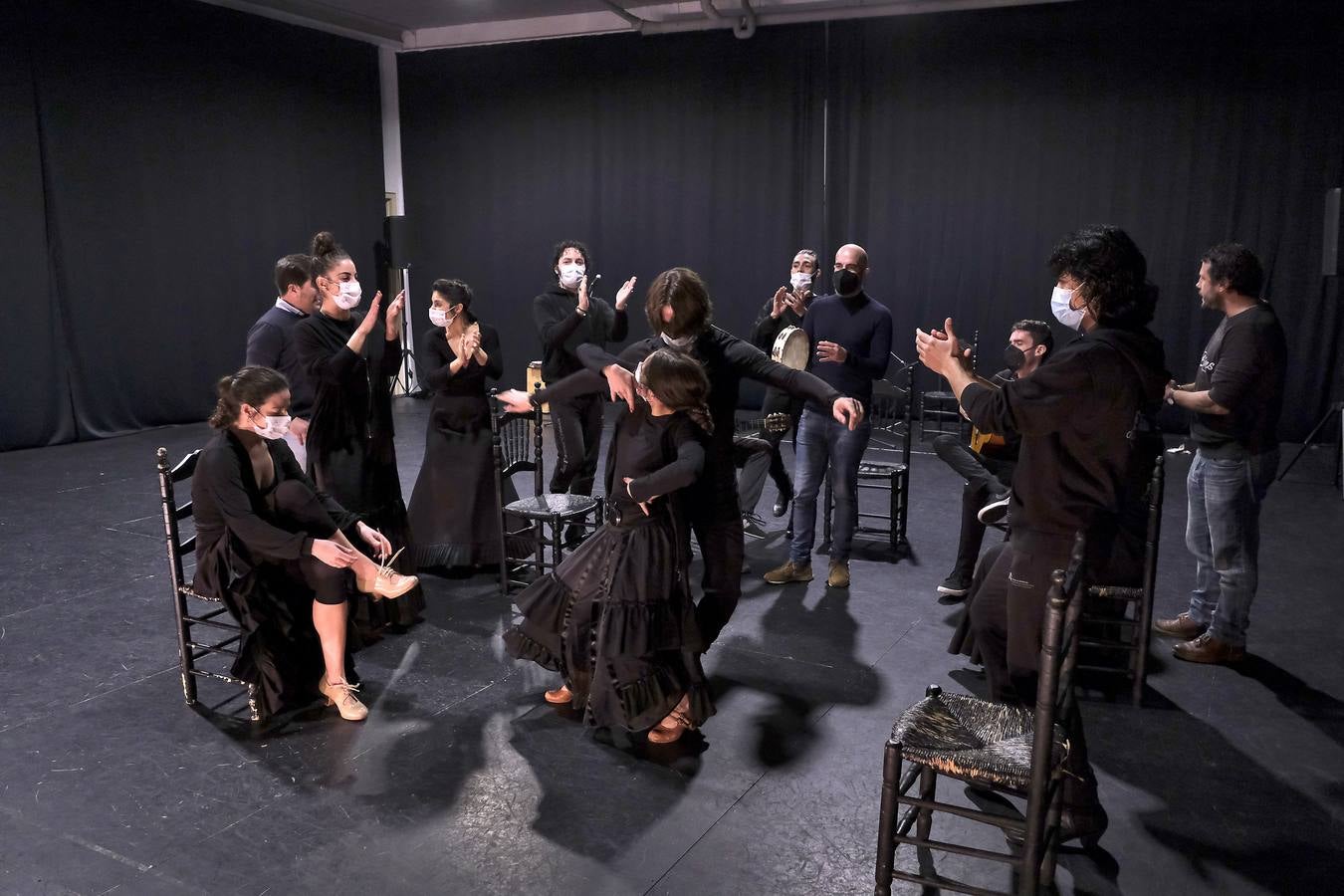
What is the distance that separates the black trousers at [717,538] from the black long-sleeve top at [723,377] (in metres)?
0.03

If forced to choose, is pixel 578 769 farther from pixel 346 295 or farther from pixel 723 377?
pixel 346 295

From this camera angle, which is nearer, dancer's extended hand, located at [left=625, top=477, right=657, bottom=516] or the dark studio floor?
the dark studio floor

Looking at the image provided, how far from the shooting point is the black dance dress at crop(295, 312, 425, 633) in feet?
12.7

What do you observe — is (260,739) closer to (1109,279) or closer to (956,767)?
(956,767)

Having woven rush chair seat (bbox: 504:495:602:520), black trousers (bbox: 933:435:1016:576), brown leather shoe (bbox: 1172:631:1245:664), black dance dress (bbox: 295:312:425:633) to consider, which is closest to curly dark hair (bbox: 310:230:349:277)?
black dance dress (bbox: 295:312:425:633)

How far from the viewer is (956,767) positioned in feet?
6.87

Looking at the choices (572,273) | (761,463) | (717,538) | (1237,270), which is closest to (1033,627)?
(717,538)

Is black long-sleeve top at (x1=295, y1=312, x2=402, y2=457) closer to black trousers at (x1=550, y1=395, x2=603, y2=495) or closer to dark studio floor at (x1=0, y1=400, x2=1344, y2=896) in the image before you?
dark studio floor at (x1=0, y1=400, x2=1344, y2=896)

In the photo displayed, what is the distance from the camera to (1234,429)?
3572 millimetres

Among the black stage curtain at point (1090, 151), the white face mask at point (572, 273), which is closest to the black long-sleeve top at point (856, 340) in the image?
the white face mask at point (572, 273)

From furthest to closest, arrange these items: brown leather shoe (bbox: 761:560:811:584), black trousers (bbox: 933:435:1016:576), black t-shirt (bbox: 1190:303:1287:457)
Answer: brown leather shoe (bbox: 761:560:811:584)
black trousers (bbox: 933:435:1016:576)
black t-shirt (bbox: 1190:303:1287:457)

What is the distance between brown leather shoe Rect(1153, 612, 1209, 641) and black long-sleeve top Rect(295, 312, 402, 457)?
3.23m

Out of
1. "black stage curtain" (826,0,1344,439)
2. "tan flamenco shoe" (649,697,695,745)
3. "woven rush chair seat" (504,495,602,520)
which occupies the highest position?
"black stage curtain" (826,0,1344,439)

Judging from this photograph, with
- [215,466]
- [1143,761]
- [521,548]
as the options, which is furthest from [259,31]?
[1143,761]
